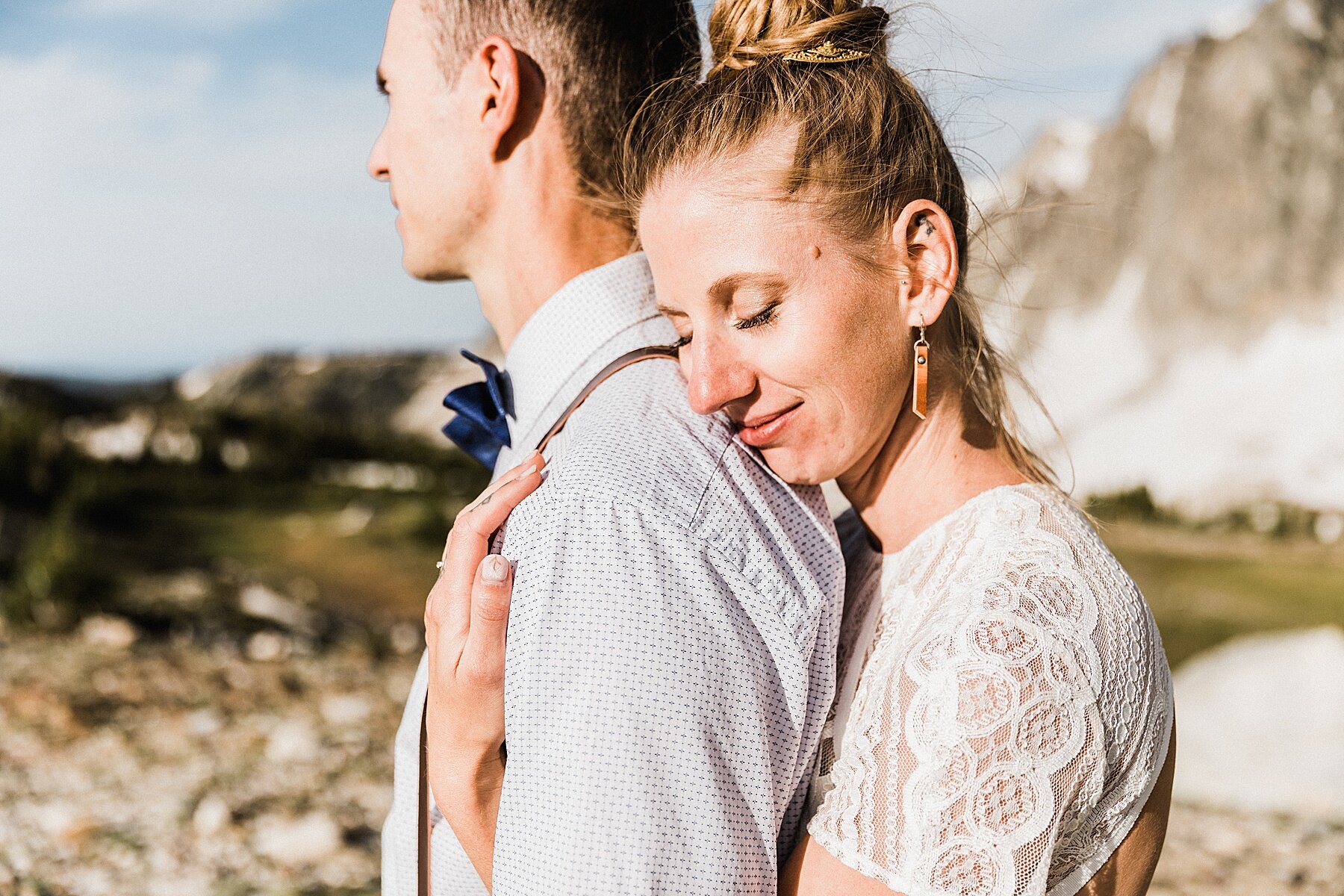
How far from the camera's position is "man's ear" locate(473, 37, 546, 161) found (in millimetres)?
1681

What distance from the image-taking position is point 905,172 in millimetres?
1539

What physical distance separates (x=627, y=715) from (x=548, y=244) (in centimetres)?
88

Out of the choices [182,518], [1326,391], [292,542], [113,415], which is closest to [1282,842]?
[292,542]

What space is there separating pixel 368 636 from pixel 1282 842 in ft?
14.3

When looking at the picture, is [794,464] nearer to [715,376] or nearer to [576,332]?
[715,376]

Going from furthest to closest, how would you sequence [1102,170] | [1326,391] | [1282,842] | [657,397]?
[1102,170]
[1326,391]
[1282,842]
[657,397]

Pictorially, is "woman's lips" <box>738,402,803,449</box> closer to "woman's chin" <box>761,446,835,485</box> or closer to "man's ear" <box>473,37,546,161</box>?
"woman's chin" <box>761,446,835,485</box>

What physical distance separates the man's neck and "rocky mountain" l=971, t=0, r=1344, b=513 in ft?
34.3

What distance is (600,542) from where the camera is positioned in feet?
3.89

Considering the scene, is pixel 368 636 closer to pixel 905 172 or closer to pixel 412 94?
pixel 412 94

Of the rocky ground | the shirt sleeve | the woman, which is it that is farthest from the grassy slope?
the shirt sleeve

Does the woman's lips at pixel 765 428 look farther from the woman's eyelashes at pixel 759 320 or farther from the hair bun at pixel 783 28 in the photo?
the hair bun at pixel 783 28

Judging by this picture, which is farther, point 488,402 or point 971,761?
point 488,402

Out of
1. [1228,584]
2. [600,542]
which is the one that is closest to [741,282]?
[600,542]
